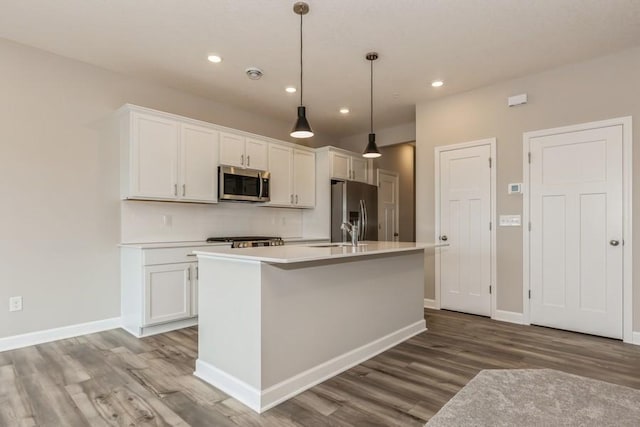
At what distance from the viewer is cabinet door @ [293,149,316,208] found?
17.1ft

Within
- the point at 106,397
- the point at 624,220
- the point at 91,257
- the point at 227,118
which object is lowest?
the point at 106,397

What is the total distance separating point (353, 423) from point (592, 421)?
1.31 metres

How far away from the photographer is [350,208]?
541 cm

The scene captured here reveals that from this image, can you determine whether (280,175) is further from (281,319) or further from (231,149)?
(281,319)

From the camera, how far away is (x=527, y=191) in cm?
387

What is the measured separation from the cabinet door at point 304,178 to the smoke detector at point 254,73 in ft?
4.82

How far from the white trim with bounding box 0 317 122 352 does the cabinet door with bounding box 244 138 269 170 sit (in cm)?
238

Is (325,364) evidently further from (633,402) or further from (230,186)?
(230,186)

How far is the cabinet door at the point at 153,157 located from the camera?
3.55m

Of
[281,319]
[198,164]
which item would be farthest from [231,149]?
[281,319]

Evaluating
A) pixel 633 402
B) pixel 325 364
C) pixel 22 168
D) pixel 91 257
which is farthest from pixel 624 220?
pixel 22 168

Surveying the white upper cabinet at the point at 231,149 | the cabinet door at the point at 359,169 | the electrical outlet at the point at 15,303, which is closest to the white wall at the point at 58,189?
the electrical outlet at the point at 15,303

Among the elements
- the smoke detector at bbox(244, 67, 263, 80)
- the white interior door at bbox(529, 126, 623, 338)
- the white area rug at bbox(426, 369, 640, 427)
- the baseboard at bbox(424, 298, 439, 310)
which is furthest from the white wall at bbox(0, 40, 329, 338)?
the white interior door at bbox(529, 126, 623, 338)

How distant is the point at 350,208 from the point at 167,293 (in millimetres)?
2882
